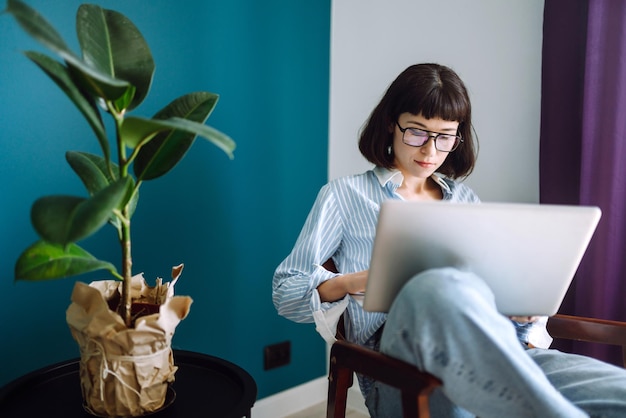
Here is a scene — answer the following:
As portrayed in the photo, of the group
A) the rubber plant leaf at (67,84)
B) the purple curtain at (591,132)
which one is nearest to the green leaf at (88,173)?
the rubber plant leaf at (67,84)

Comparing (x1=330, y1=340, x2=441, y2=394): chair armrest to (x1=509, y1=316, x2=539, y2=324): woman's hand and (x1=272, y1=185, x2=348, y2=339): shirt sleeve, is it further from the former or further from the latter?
(x1=509, y1=316, x2=539, y2=324): woman's hand

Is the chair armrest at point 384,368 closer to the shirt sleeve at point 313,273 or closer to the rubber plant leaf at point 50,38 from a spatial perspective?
the shirt sleeve at point 313,273

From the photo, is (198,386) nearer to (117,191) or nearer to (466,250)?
(117,191)

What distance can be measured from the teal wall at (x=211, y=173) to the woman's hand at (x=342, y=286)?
589 mm

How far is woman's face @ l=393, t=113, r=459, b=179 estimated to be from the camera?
1445 mm

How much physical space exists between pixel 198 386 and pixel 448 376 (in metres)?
0.56

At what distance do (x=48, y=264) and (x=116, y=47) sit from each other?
1.31ft

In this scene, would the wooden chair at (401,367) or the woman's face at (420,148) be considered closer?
the wooden chair at (401,367)

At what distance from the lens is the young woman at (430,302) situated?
33.5 inches

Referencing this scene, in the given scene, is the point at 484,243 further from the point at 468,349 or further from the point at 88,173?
the point at 88,173

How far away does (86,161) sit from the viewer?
103 cm

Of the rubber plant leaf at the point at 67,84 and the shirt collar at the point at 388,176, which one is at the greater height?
the rubber plant leaf at the point at 67,84

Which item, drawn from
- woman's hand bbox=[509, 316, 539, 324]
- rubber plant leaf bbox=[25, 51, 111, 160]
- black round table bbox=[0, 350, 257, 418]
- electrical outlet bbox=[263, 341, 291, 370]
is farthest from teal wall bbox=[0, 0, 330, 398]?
woman's hand bbox=[509, 316, 539, 324]

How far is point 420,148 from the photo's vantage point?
1466 mm
